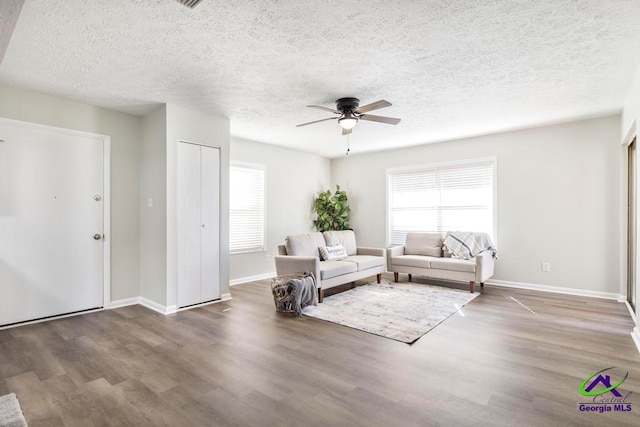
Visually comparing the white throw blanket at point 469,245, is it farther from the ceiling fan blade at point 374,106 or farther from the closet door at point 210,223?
the closet door at point 210,223

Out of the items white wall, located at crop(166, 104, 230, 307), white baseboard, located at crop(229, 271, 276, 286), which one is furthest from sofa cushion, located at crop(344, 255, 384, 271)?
white wall, located at crop(166, 104, 230, 307)

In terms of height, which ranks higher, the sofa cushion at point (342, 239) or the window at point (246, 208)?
the window at point (246, 208)

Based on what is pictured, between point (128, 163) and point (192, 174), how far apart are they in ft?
3.11

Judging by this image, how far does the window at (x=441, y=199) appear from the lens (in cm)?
581

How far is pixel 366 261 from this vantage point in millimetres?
5410

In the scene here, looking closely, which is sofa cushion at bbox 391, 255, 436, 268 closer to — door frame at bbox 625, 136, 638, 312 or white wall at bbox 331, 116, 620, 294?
white wall at bbox 331, 116, 620, 294

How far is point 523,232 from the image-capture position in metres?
5.40

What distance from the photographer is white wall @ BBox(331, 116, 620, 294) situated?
15.5 ft

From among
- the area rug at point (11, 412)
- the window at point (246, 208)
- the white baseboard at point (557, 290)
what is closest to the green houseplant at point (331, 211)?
the window at point (246, 208)

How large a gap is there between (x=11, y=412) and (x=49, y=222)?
251 centimetres

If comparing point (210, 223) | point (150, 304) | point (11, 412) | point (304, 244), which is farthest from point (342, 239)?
point (11, 412)

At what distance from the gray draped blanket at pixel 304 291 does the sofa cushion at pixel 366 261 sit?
1088 mm

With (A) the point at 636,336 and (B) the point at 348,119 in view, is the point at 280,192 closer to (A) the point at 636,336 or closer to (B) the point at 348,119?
(B) the point at 348,119

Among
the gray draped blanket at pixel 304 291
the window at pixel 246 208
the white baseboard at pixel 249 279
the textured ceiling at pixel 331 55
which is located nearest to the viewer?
the textured ceiling at pixel 331 55
